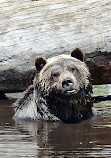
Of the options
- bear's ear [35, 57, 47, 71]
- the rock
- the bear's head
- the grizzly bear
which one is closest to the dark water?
the grizzly bear

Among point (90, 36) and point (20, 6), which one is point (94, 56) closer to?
point (90, 36)

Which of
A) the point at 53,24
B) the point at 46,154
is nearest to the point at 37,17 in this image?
the point at 53,24

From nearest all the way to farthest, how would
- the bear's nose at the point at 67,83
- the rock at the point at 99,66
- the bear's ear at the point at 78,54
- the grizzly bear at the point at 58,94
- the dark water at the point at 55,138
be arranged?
the dark water at the point at 55,138, the bear's nose at the point at 67,83, the grizzly bear at the point at 58,94, the bear's ear at the point at 78,54, the rock at the point at 99,66

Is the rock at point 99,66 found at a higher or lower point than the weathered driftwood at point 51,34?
lower

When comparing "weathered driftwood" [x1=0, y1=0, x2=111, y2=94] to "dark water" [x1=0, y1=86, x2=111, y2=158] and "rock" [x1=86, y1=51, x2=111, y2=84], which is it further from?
"dark water" [x1=0, y1=86, x2=111, y2=158]

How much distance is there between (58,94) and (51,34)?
1.75 meters

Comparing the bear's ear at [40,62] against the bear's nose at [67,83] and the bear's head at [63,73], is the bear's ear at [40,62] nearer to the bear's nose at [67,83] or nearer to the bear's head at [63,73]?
the bear's head at [63,73]

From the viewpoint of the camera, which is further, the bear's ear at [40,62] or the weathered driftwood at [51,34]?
the weathered driftwood at [51,34]

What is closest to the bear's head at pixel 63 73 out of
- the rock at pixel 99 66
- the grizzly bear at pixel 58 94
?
the grizzly bear at pixel 58 94

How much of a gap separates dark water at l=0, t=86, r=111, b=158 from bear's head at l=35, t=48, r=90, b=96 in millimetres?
587

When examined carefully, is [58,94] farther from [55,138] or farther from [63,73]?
[55,138]

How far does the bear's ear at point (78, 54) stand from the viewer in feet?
32.5

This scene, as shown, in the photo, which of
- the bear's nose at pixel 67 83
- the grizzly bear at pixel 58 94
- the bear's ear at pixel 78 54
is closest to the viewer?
the bear's nose at pixel 67 83

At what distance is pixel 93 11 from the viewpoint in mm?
11023
